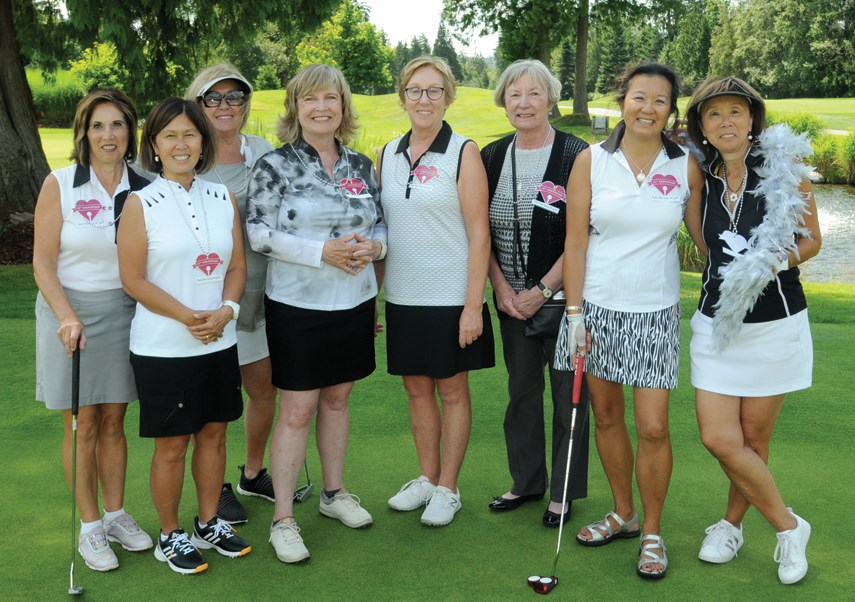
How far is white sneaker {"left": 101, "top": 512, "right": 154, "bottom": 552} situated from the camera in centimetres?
331

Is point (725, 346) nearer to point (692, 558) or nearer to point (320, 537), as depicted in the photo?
point (692, 558)

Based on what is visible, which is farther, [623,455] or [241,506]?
[241,506]

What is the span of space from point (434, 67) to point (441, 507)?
1.74m

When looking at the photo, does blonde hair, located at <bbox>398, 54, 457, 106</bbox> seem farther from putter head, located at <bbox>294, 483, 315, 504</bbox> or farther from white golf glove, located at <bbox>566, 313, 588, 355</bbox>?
putter head, located at <bbox>294, 483, 315, 504</bbox>

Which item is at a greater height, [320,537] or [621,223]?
[621,223]

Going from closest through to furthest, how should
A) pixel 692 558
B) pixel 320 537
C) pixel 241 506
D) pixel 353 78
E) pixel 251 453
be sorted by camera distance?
pixel 692 558, pixel 320 537, pixel 241 506, pixel 251 453, pixel 353 78

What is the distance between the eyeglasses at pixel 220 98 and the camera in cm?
359

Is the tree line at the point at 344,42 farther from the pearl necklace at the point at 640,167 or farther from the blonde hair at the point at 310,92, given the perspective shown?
the blonde hair at the point at 310,92

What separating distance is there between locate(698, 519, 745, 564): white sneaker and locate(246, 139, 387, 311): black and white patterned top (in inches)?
62.4

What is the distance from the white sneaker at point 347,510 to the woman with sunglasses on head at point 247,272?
36cm

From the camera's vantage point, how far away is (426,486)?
12.3ft

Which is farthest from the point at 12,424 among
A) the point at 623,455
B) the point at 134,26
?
the point at 134,26

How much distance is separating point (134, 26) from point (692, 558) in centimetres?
822

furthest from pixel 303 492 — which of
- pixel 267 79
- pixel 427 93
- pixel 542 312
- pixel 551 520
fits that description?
pixel 267 79
